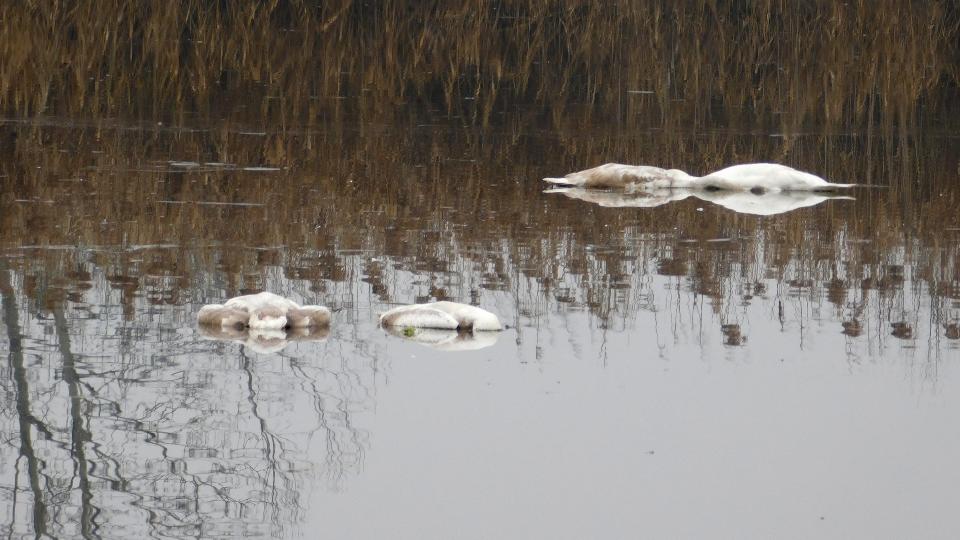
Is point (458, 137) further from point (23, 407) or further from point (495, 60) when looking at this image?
point (23, 407)

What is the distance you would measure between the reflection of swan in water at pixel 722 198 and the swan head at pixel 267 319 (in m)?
3.28

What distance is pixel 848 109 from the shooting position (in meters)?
12.3

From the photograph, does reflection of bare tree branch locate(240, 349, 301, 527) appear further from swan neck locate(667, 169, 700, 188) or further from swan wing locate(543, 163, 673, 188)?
swan neck locate(667, 169, 700, 188)

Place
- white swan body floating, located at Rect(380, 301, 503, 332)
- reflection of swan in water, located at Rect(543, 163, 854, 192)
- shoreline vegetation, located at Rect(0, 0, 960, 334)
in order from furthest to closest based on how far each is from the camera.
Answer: reflection of swan in water, located at Rect(543, 163, 854, 192)
shoreline vegetation, located at Rect(0, 0, 960, 334)
white swan body floating, located at Rect(380, 301, 503, 332)

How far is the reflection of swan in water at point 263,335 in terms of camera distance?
475 cm

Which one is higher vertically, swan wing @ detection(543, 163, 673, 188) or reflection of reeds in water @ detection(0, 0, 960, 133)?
reflection of reeds in water @ detection(0, 0, 960, 133)

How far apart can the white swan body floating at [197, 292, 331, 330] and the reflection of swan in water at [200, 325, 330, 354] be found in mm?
17

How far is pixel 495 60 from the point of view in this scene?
13.8 m

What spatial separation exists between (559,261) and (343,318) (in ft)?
4.35

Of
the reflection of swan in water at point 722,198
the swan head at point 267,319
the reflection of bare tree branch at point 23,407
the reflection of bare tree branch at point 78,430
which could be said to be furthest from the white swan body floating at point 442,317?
the reflection of swan in water at point 722,198

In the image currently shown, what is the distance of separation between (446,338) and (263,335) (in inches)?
22.0

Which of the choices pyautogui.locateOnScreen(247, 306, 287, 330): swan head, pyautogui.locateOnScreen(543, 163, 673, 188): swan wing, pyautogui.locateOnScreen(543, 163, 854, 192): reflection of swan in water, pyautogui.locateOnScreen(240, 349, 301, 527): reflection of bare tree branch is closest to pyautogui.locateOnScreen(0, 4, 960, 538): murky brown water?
pyautogui.locateOnScreen(240, 349, 301, 527): reflection of bare tree branch

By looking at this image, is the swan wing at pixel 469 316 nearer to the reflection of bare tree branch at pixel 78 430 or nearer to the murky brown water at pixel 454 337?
the murky brown water at pixel 454 337

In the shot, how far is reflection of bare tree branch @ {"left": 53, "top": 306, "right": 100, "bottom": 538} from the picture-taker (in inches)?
130
